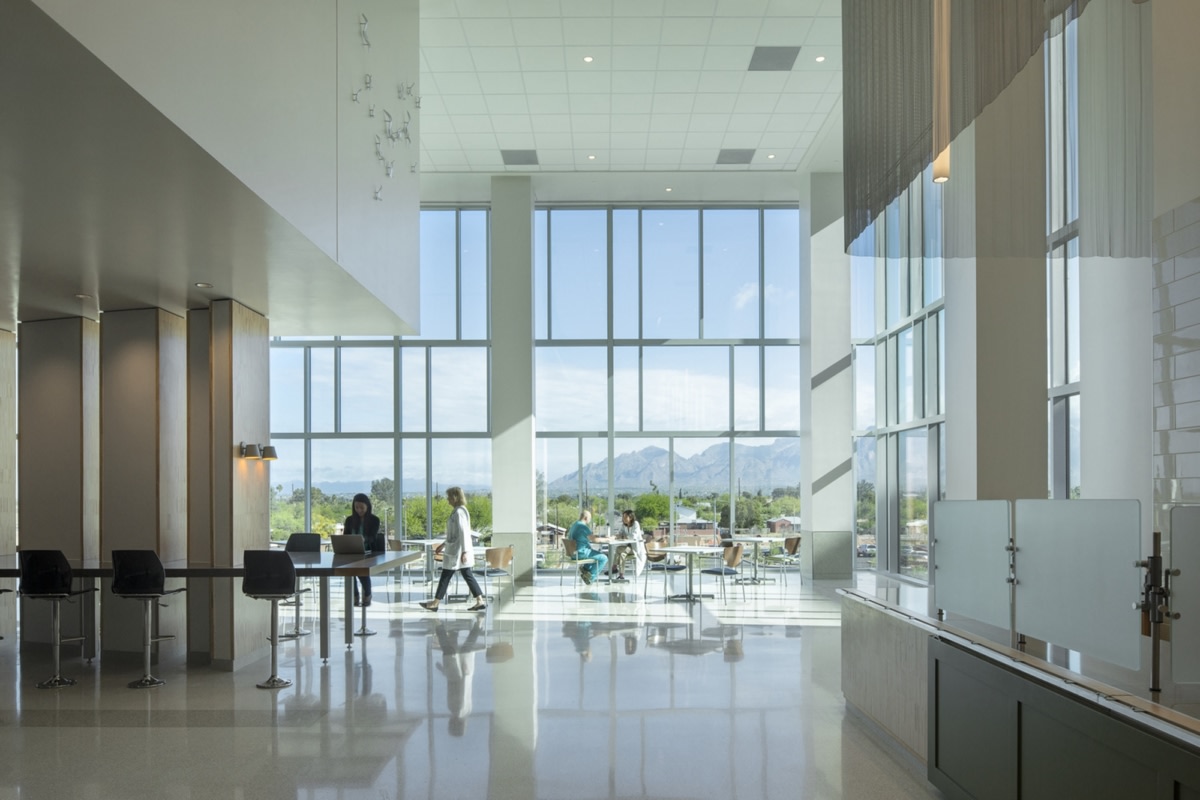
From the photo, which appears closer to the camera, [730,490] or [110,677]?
[110,677]

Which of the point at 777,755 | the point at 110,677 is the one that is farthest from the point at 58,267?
the point at 777,755

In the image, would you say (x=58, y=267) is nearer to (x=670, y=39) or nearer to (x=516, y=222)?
(x=670, y=39)

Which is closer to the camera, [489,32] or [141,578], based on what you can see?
[141,578]

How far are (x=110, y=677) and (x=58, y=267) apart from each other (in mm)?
3483

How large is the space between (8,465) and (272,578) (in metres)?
4.61

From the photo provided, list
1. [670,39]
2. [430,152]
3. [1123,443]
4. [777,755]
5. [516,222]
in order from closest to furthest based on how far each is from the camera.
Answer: [777,755] < [1123,443] < [670,39] < [430,152] < [516,222]

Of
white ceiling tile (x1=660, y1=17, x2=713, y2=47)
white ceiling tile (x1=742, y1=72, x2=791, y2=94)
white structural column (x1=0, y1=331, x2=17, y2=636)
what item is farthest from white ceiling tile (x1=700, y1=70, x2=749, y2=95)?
white structural column (x1=0, y1=331, x2=17, y2=636)

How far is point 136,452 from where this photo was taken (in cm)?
918

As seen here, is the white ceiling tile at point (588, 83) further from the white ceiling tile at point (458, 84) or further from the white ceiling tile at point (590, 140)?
the white ceiling tile at point (590, 140)

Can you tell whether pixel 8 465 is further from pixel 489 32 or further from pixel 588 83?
pixel 588 83

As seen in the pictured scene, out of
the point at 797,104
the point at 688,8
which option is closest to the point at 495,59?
the point at 688,8

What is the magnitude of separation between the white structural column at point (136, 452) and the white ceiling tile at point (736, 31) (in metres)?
6.47

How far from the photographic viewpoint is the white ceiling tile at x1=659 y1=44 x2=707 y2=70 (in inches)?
429

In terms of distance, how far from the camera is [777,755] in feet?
18.1
